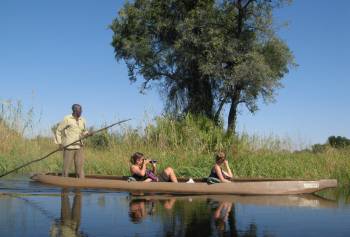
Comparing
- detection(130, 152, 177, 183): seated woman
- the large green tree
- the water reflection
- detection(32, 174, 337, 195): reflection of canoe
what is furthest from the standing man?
the large green tree

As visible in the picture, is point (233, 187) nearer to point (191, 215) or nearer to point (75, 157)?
point (191, 215)

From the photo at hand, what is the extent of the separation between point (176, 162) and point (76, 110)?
4627 millimetres

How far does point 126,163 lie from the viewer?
1803 cm

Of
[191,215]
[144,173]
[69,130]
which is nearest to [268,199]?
[144,173]

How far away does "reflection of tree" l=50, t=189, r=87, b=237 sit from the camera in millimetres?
7418

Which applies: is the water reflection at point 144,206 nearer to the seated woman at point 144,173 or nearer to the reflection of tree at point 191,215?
the reflection of tree at point 191,215

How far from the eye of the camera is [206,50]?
28.0m

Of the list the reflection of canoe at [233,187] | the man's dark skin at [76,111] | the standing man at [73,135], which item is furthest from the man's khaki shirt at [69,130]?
the reflection of canoe at [233,187]

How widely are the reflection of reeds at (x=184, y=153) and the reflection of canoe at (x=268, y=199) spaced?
3.67m

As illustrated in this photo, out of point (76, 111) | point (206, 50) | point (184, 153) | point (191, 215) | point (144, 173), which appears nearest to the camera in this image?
point (191, 215)

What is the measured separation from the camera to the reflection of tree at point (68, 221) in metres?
7.42

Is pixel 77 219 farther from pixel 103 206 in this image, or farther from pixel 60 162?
pixel 60 162

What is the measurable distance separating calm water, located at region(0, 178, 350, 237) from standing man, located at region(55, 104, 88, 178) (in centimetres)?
143

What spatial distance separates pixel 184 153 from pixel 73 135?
201 inches
